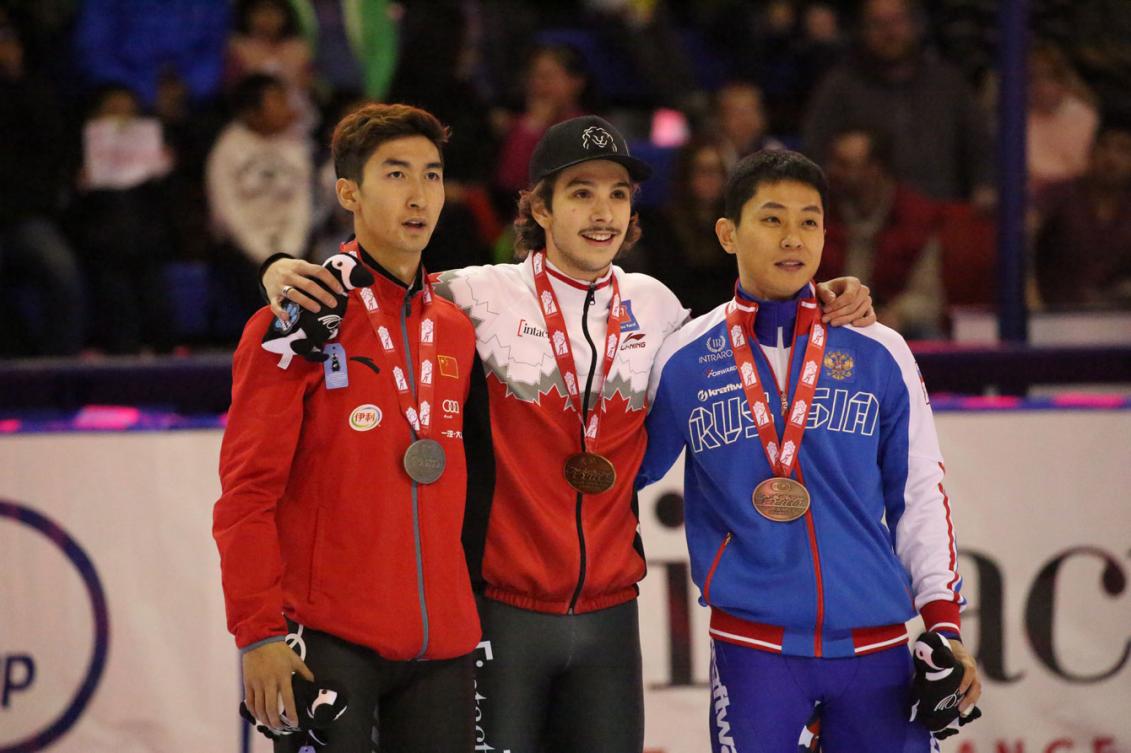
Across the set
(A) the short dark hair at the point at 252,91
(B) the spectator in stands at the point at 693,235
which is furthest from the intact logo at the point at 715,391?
(A) the short dark hair at the point at 252,91

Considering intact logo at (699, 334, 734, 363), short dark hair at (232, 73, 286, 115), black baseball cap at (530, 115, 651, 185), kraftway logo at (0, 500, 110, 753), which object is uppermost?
short dark hair at (232, 73, 286, 115)

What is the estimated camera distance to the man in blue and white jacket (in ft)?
10.8

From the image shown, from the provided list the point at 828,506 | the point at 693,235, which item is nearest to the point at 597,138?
the point at 828,506

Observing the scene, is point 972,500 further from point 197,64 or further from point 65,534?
point 197,64

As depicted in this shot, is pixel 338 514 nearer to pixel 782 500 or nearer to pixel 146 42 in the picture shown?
pixel 782 500

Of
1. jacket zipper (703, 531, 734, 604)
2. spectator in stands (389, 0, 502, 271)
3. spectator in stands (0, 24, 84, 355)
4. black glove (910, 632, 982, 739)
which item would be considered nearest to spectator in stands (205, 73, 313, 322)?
spectator in stands (389, 0, 502, 271)

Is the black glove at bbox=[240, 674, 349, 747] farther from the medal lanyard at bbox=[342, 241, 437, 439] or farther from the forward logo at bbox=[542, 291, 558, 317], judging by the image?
the forward logo at bbox=[542, 291, 558, 317]

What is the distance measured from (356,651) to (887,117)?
17.3ft

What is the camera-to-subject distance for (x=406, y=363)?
3189mm

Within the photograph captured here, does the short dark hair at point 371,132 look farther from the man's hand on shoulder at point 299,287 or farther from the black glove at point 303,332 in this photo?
the black glove at point 303,332

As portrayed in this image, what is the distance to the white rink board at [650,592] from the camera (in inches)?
183

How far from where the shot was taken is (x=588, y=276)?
11.9 feet

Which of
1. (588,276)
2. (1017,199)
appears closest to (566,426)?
(588,276)

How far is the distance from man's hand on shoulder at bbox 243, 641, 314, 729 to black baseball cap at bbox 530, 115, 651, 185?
1.41 meters
